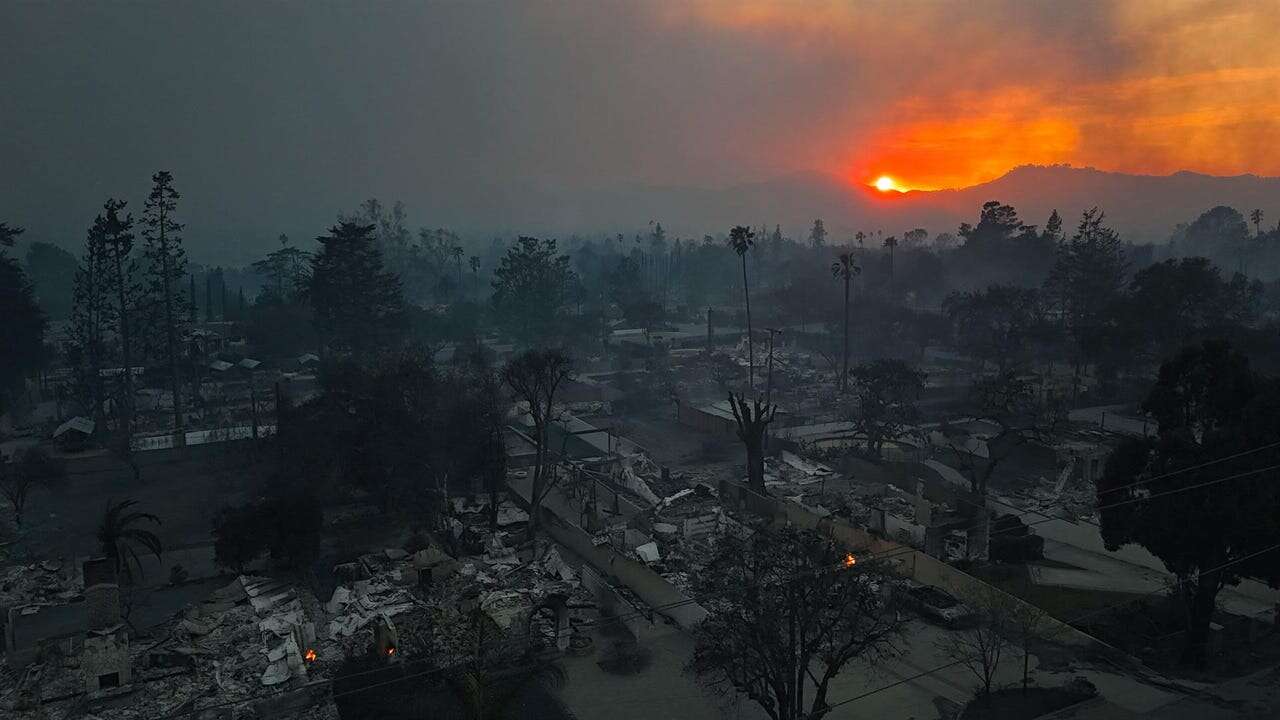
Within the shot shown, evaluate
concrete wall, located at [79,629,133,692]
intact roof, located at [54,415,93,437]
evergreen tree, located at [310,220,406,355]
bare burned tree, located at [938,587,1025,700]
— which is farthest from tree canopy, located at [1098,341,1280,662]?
evergreen tree, located at [310,220,406,355]

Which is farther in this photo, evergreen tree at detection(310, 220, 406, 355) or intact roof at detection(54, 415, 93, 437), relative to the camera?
evergreen tree at detection(310, 220, 406, 355)

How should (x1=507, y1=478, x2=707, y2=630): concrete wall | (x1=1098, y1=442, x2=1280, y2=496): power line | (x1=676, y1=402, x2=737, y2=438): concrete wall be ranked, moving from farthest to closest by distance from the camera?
(x1=676, y1=402, x2=737, y2=438): concrete wall → (x1=507, y1=478, x2=707, y2=630): concrete wall → (x1=1098, y1=442, x2=1280, y2=496): power line

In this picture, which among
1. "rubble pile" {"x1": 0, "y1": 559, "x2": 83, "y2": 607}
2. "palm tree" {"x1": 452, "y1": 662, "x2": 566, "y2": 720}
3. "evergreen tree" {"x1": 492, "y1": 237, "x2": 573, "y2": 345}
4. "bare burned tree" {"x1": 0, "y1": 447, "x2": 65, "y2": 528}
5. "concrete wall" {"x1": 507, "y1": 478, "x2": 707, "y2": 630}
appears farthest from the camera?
"evergreen tree" {"x1": 492, "y1": 237, "x2": 573, "y2": 345}

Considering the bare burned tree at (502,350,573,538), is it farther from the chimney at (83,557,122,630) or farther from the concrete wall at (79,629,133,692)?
the concrete wall at (79,629,133,692)

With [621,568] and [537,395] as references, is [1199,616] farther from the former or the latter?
[537,395]

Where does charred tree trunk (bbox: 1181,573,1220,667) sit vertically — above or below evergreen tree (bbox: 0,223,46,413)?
below
